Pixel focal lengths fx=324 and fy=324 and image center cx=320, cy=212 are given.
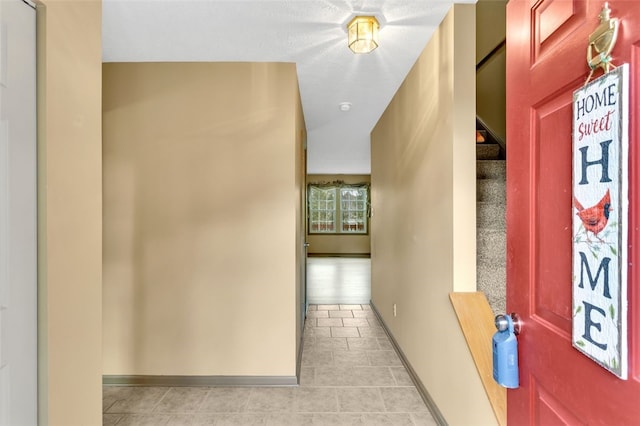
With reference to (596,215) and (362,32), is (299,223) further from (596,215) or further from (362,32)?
(596,215)

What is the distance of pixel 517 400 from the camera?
39.3 inches

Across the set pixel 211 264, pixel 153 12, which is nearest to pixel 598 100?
pixel 153 12

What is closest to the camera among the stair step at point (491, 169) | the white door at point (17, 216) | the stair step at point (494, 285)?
the white door at point (17, 216)

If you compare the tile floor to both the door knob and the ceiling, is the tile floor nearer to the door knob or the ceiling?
the door knob

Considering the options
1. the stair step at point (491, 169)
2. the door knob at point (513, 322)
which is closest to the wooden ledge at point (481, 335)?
the door knob at point (513, 322)

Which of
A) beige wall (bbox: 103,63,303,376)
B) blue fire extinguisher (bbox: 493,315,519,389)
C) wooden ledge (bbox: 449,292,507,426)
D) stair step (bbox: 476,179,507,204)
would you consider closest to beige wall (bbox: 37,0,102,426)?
beige wall (bbox: 103,63,303,376)

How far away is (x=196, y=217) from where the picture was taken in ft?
8.26

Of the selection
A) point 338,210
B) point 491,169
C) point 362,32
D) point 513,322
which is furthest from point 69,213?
point 338,210

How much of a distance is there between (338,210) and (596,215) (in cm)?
971

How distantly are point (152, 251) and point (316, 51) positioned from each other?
6.32ft

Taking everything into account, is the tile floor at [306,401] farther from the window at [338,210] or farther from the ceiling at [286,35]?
the window at [338,210]

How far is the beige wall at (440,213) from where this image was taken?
1799 millimetres

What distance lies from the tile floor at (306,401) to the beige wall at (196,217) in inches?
6.5

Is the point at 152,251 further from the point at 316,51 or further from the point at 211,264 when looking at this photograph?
the point at 316,51
